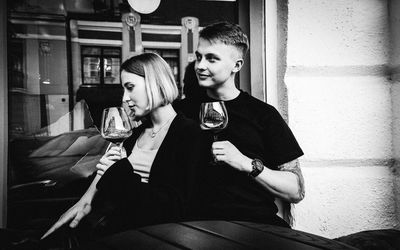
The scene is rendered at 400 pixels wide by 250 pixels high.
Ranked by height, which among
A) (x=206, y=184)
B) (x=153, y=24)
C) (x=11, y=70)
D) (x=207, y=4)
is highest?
(x=207, y=4)

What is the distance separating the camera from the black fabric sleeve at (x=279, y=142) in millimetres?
1882

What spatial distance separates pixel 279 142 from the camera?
6.22 ft

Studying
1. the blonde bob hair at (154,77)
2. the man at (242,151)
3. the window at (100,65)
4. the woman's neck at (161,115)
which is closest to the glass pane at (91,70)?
the window at (100,65)

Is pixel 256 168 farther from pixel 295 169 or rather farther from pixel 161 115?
pixel 161 115

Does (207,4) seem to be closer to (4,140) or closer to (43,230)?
(4,140)

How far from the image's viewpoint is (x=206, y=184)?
6.16 ft

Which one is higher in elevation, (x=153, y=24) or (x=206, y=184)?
(x=153, y=24)

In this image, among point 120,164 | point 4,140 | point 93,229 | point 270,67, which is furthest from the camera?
point 270,67

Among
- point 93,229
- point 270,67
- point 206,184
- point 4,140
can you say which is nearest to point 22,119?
point 4,140

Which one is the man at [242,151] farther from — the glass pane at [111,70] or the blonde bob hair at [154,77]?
the glass pane at [111,70]

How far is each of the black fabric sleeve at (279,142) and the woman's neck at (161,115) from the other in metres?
0.54

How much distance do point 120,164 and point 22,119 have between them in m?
0.85

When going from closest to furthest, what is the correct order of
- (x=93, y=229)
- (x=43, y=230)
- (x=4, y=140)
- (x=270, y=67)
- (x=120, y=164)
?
1. (x=120, y=164)
2. (x=93, y=229)
3. (x=43, y=230)
4. (x=4, y=140)
5. (x=270, y=67)

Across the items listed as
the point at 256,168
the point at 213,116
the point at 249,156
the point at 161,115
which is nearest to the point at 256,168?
the point at 256,168
